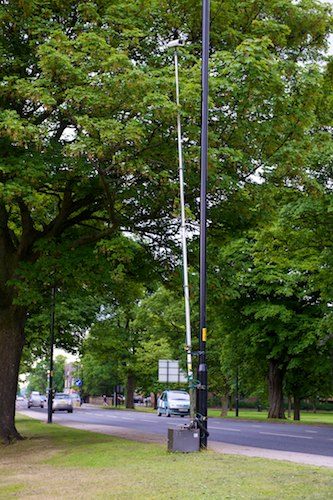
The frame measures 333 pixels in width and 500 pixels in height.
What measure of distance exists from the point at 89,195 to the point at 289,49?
6.38 m

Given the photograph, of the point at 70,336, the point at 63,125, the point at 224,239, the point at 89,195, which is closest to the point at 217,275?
the point at 224,239

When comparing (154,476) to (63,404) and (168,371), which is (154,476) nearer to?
(168,371)

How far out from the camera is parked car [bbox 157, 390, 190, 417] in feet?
145

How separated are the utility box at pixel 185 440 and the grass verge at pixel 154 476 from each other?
20cm

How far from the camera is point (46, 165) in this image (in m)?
16.5

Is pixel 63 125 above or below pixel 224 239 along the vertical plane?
above

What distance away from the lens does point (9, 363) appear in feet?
66.9

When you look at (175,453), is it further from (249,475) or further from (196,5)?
(196,5)

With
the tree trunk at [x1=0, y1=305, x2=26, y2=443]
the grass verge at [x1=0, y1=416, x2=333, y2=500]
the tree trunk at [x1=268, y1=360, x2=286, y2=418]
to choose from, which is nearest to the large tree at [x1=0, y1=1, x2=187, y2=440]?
the tree trunk at [x1=0, y1=305, x2=26, y2=443]

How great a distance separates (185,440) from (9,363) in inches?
322

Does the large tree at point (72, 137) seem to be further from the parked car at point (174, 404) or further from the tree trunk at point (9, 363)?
the parked car at point (174, 404)

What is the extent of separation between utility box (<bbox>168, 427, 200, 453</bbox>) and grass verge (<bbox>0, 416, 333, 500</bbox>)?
0.66 feet

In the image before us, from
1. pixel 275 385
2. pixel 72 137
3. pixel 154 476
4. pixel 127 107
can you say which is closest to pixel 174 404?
pixel 275 385

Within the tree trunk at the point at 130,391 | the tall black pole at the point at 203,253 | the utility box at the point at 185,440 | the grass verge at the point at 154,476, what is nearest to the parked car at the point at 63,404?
the tree trunk at the point at 130,391
